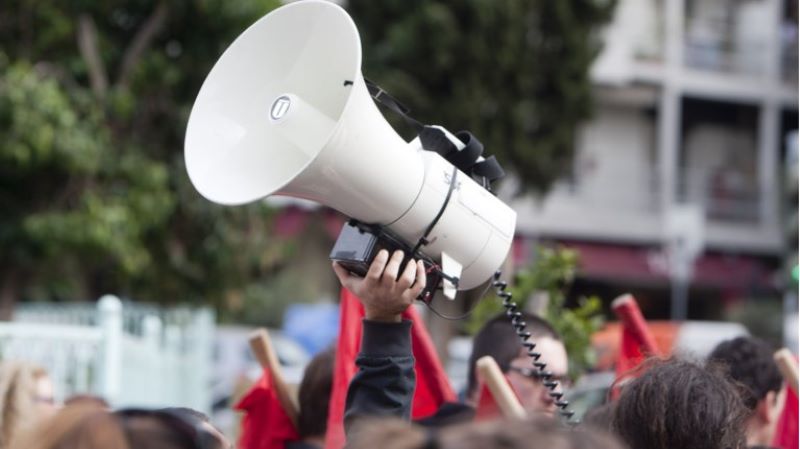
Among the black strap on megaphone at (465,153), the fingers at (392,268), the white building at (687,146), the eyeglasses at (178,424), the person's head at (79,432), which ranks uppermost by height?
the black strap on megaphone at (465,153)

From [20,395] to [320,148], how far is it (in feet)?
6.33

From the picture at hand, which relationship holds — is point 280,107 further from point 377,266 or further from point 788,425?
point 788,425

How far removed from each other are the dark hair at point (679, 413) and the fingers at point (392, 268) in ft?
1.54

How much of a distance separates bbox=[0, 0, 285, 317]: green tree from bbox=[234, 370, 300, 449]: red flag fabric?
4.30m

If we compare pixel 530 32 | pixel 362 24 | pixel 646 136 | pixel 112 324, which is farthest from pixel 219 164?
pixel 646 136

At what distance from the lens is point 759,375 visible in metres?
3.69

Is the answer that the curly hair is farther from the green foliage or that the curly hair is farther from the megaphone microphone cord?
the green foliage

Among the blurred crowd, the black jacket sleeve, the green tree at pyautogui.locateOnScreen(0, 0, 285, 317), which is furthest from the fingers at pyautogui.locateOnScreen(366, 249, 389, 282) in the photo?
the green tree at pyautogui.locateOnScreen(0, 0, 285, 317)

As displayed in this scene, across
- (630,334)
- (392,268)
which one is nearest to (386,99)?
(392,268)

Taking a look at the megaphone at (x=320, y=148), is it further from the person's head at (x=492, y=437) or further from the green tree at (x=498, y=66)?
the green tree at (x=498, y=66)

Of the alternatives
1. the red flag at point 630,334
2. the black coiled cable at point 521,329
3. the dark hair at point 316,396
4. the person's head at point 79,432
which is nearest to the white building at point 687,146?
the red flag at point 630,334

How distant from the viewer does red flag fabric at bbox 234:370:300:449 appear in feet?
11.9

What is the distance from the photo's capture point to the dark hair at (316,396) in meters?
3.58

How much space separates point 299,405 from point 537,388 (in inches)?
27.5
